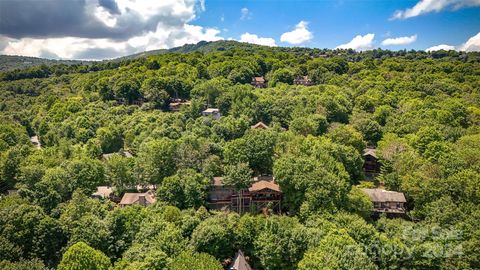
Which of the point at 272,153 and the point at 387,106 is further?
the point at 387,106

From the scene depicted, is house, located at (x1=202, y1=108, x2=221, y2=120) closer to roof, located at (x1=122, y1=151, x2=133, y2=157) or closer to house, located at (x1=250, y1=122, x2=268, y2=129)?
house, located at (x1=250, y1=122, x2=268, y2=129)

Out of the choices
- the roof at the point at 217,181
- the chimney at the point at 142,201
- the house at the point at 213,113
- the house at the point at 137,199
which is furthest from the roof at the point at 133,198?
the house at the point at 213,113

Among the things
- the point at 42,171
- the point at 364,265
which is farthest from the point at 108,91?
the point at 364,265

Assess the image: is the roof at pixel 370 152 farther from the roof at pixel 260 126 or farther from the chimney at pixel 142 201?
the chimney at pixel 142 201

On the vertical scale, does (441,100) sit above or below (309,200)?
above

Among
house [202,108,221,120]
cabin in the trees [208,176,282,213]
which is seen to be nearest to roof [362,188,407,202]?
cabin in the trees [208,176,282,213]

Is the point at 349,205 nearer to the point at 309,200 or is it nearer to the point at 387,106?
the point at 309,200
